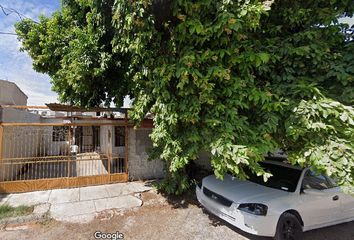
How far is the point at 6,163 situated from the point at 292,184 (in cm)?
742

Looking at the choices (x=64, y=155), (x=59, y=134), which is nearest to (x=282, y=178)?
(x=64, y=155)

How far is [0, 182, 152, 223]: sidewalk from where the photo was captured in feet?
15.4

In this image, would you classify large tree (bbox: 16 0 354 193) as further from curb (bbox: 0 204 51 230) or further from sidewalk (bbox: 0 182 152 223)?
curb (bbox: 0 204 51 230)

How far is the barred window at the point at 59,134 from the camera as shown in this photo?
818 centimetres

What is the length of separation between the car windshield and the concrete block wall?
12.1ft

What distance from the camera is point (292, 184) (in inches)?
152

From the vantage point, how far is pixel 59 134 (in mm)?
8797

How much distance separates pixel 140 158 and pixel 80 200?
2279 mm

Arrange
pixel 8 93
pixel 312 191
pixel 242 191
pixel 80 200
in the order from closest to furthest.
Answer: pixel 312 191, pixel 242 191, pixel 80 200, pixel 8 93

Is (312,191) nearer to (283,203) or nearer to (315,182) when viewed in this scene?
(315,182)

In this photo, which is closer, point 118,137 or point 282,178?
point 282,178

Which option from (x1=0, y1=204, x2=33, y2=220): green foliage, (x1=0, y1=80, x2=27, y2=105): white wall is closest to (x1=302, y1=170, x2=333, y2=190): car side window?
(x1=0, y1=204, x2=33, y2=220): green foliage

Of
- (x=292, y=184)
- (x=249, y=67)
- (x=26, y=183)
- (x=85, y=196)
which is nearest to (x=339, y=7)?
(x=249, y=67)

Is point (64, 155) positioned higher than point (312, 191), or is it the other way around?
point (64, 155)
